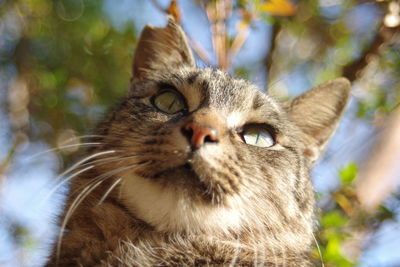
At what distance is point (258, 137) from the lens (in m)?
2.27

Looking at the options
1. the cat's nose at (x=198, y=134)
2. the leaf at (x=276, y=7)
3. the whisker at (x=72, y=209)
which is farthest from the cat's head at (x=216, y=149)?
the leaf at (x=276, y=7)

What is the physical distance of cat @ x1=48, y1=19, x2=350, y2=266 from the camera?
178 cm

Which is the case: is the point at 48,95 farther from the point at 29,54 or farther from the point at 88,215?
the point at 88,215

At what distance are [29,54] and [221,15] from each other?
218cm

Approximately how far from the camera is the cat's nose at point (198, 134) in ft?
5.58

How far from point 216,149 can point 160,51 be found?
1414mm

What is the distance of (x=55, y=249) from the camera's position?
7.00ft

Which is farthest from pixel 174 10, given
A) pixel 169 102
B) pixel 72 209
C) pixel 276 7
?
pixel 72 209

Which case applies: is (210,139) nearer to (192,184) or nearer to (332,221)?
(192,184)

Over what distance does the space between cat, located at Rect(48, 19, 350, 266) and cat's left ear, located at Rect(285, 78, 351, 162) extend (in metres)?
0.26

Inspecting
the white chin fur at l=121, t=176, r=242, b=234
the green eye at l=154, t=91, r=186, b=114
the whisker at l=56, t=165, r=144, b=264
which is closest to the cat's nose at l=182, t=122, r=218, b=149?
the white chin fur at l=121, t=176, r=242, b=234

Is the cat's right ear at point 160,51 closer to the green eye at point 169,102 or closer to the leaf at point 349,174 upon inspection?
the green eye at point 169,102

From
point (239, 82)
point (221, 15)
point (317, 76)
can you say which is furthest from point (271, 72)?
point (239, 82)

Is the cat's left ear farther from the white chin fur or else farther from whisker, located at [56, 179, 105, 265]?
whisker, located at [56, 179, 105, 265]
